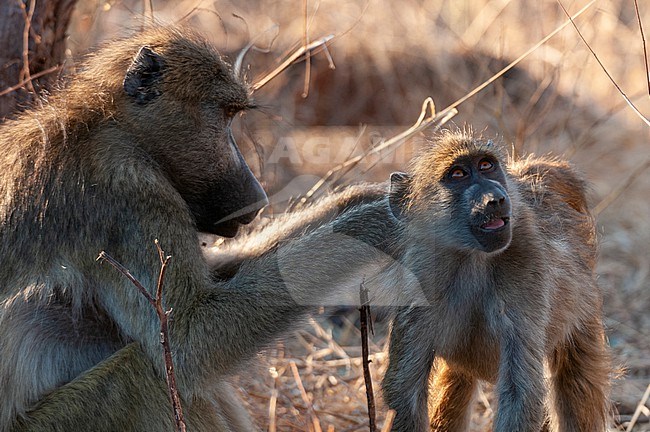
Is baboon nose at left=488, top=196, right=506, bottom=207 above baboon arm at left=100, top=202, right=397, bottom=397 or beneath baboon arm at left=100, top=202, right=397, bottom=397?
above

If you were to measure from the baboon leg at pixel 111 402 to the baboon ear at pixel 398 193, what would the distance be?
107 centimetres

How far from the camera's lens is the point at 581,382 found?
3.74 m

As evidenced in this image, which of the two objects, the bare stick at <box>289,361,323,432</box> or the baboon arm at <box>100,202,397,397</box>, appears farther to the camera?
the baboon arm at <box>100,202,397,397</box>

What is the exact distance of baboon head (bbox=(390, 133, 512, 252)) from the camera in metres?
3.25

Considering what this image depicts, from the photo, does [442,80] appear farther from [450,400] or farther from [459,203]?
[459,203]

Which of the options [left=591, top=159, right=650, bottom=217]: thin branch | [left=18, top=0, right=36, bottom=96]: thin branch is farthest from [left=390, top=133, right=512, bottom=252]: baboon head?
[left=591, top=159, right=650, bottom=217]: thin branch

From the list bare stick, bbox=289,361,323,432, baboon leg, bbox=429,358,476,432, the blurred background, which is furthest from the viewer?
the blurred background

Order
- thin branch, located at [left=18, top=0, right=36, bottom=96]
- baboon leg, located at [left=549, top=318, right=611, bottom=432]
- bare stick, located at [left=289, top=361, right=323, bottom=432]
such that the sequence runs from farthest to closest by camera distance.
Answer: thin branch, located at [left=18, top=0, right=36, bottom=96] < baboon leg, located at [left=549, top=318, right=611, bottom=432] < bare stick, located at [left=289, top=361, right=323, bottom=432]

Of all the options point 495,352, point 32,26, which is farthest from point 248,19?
point 495,352

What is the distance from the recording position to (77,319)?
356 cm

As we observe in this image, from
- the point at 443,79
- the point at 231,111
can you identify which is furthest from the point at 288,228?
the point at 443,79

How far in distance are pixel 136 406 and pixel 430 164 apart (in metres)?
1.37

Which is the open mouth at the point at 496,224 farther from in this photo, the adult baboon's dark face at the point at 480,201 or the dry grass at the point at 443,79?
the dry grass at the point at 443,79

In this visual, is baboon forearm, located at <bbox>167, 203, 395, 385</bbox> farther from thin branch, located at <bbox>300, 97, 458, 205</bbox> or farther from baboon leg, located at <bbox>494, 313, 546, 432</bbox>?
thin branch, located at <bbox>300, 97, 458, 205</bbox>
